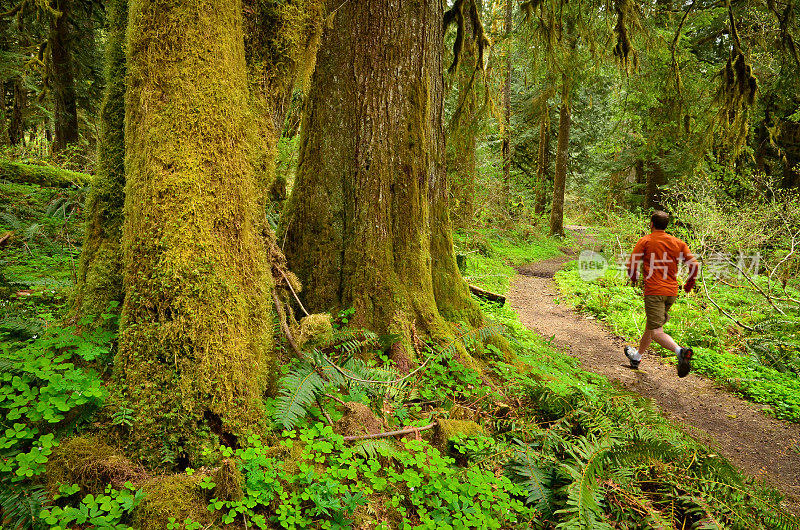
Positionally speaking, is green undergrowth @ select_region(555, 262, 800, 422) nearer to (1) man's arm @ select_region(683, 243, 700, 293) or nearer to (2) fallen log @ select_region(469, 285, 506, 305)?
(1) man's arm @ select_region(683, 243, 700, 293)

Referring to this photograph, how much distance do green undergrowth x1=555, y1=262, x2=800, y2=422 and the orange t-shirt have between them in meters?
1.58

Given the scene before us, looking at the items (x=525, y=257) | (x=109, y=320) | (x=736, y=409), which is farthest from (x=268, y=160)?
(x=525, y=257)

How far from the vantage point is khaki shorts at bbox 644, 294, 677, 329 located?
5.88 metres

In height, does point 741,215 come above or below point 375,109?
below

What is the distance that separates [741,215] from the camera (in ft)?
32.4

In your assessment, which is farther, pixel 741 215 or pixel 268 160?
pixel 741 215

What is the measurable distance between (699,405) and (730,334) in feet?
9.13

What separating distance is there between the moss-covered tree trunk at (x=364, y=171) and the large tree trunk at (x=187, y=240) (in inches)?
50.4

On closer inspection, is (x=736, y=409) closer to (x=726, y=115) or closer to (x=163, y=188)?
(x=726, y=115)

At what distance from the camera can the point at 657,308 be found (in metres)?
5.91

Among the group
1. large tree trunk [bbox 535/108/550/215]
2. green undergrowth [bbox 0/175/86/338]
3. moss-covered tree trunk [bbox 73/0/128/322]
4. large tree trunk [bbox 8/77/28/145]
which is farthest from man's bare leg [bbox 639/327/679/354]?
large tree trunk [bbox 8/77/28/145]

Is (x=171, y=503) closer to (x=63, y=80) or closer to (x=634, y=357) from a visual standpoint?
(x=634, y=357)

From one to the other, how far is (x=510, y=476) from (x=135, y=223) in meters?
2.77

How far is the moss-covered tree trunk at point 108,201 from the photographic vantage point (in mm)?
2326
